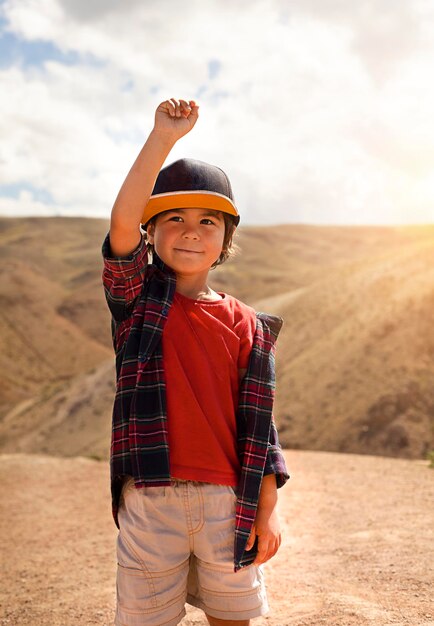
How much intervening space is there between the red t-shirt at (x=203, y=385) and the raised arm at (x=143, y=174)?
0.97 ft

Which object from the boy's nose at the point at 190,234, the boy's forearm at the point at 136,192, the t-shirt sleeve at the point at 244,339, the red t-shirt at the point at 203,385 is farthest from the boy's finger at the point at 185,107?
the t-shirt sleeve at the point at 244,339

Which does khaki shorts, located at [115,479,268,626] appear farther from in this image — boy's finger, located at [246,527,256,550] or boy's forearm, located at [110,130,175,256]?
boy's forearm, located at [110,130,175,256]

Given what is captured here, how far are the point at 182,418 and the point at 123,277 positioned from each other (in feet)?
1.60

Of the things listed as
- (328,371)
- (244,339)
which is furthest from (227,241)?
(328,371)

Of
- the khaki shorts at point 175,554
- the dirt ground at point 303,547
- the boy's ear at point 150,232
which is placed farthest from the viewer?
the dirt ground at point 303,547

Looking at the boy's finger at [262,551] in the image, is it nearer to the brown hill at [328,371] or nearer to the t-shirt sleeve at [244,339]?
the t-shirt sleeve at [244,339]

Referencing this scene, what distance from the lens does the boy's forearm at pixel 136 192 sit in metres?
2.10

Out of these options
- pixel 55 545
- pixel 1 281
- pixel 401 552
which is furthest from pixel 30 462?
pixel 1 281

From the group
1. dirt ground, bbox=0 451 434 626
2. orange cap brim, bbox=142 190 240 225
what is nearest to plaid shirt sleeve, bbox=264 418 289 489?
orange cap brim, bbox=142 190 240 225

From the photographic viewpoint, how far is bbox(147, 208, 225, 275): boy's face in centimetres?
227

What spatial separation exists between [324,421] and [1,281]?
2387 centimetres

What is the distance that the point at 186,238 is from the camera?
89.3 inches

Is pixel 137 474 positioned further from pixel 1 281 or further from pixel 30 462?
pixel 1 281

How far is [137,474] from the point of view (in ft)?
6.84
